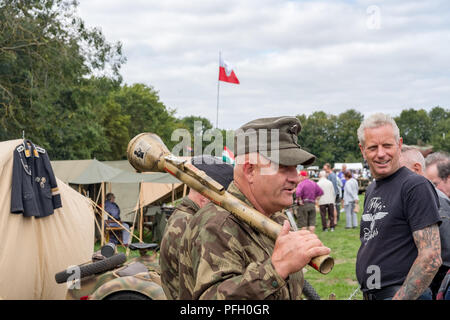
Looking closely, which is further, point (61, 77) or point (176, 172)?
point (61, 77)

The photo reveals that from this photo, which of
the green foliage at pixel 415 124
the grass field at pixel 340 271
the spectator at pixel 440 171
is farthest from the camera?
the green foliage at pixel 415 124

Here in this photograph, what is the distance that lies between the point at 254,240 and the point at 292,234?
0.91 ft

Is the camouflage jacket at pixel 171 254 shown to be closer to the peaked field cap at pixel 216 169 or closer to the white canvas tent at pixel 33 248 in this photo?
the peaked field cap at pixel 216 169

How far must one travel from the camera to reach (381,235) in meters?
3.10

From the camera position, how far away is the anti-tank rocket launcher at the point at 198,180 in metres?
1.84

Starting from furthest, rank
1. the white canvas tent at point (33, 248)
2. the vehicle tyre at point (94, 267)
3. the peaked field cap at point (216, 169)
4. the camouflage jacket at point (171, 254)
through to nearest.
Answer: the white canvas tent at point (33, 248) → the vehicle tyre at point (94, 267) → the peaked field cap at point (216, 169) → the camouflage jacket at point (171, 254)

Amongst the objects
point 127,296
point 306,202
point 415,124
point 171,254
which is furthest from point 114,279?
point 415,124

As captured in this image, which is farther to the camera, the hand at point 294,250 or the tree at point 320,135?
the tree at point 320,135

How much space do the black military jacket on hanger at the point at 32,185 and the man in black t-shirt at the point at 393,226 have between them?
4251mm

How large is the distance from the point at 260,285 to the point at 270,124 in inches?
28.4

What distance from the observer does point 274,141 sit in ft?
6.88

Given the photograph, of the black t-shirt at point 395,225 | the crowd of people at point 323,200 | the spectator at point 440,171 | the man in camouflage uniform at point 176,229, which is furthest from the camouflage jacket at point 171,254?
the crowd of people at point 323,200
